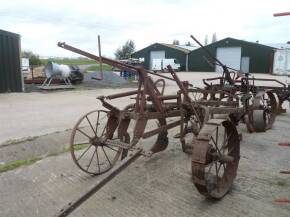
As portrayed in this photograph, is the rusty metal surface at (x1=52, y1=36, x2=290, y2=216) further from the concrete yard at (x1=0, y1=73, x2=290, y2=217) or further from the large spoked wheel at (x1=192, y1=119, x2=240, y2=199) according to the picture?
the concrete yard at (x1=0, y1=73, x2=290, y2=217)

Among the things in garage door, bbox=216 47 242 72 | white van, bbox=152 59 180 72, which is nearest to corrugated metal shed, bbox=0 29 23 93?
white van, bbox=152 59 180 72

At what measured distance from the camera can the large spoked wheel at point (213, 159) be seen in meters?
2.82

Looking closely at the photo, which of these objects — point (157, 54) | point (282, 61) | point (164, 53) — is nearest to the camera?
point (282, 61)

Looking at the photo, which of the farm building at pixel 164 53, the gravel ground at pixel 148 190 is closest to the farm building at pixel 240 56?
the farm building at pixel 164 53

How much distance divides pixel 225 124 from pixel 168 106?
88cm

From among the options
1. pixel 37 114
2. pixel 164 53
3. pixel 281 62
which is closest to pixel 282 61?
pixel 281 62

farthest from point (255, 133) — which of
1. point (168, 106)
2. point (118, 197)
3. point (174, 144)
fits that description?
point (118, 197)

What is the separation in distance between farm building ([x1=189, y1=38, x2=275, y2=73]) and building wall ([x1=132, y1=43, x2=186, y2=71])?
1.09 metres

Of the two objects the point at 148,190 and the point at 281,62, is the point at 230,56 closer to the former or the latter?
the point at 281,62

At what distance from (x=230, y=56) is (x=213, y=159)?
1281 inches

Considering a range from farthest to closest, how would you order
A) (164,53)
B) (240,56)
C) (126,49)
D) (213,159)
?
(126,49) → (164,53) → (240,56) → (213,159)

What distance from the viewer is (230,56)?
34.0 meters

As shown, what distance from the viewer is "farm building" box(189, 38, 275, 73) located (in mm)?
30703

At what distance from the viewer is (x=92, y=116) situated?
749 cm
